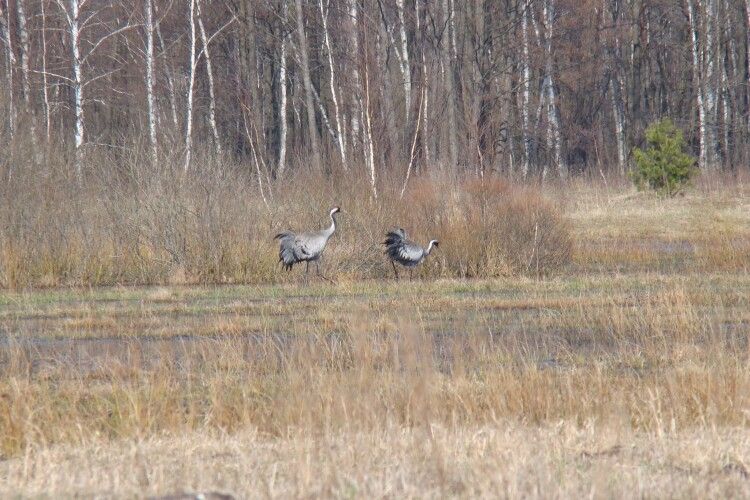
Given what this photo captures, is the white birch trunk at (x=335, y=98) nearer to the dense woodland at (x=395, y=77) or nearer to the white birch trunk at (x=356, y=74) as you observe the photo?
the dense woodland at (x=395, y=77)

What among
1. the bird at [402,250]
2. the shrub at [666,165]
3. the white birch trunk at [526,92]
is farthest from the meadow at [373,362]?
the white birch trunk at [526,92]

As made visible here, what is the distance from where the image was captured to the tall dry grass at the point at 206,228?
1831cm

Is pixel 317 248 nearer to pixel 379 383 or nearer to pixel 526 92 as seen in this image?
pixel 379 383

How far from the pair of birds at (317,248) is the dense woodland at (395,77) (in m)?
2.54

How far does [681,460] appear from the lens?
622 centimetres

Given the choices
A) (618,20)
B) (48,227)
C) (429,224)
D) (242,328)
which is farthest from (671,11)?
(242,328)

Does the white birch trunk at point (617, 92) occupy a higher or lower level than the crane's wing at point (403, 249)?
higher

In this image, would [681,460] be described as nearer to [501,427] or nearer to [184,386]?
[501,427]

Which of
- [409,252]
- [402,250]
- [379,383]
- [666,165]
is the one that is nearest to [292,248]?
[402,250]

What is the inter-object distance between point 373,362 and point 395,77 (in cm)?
1595

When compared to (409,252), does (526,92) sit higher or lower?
higher

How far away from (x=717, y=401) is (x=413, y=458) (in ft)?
9.14

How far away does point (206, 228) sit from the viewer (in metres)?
18.7

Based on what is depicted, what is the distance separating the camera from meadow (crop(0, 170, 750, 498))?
6.02 metres
